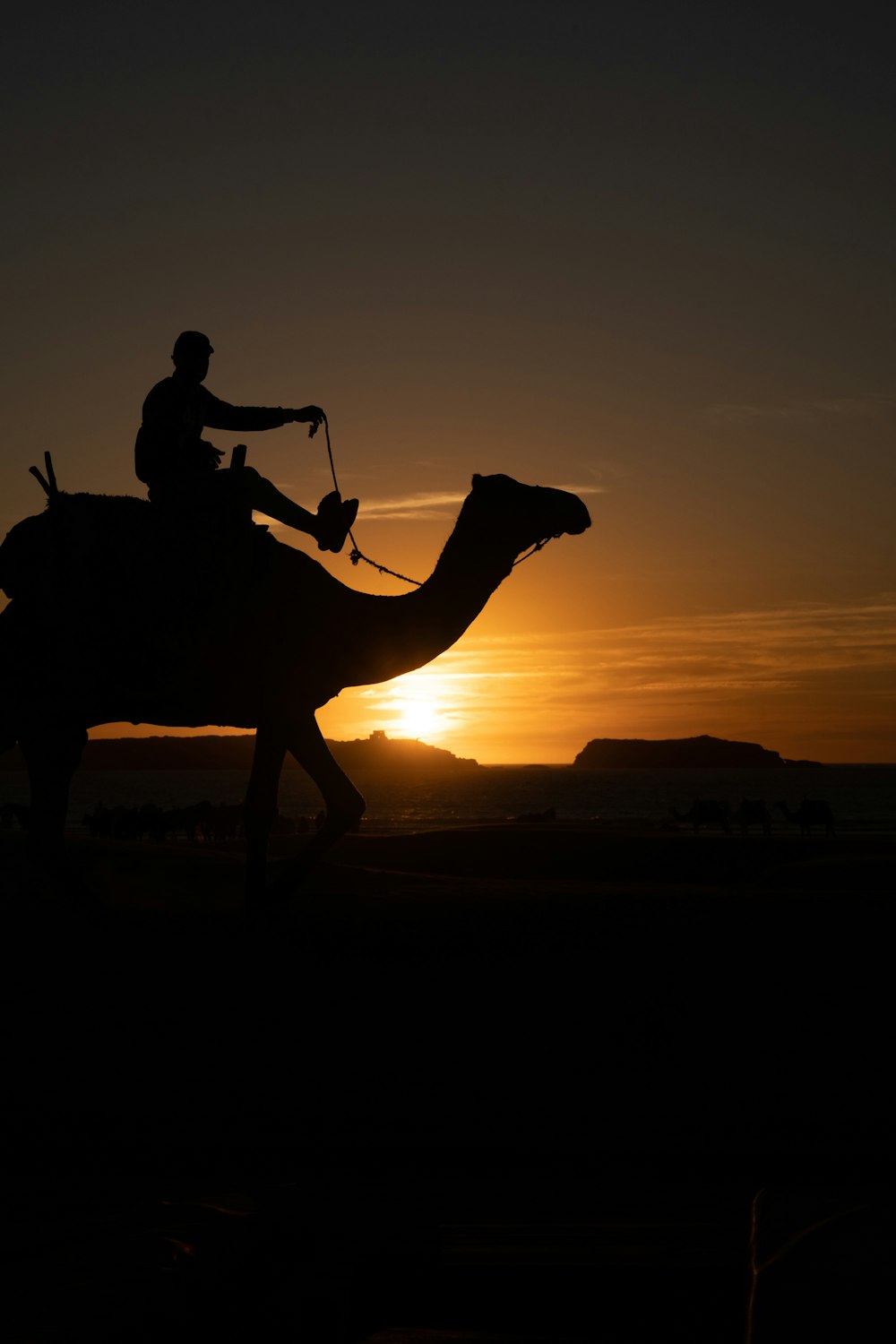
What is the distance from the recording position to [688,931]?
916 cm

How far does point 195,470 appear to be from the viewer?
9547 millimetres

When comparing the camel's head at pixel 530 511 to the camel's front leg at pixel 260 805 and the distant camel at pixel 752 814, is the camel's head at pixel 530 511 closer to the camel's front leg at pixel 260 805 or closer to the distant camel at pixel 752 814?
the camel's front leg at pixel 260 805

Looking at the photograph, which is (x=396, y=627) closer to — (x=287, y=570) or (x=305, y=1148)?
(x=287, y=570)

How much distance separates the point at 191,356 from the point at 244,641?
2183 mm

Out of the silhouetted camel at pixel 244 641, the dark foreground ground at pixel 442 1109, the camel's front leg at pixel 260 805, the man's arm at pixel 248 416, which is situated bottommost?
the dark foreground ground at pixel 442 1109

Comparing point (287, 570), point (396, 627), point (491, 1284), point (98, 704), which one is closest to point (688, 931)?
point (396, 627)

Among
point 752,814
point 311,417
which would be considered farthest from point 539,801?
point 311,417

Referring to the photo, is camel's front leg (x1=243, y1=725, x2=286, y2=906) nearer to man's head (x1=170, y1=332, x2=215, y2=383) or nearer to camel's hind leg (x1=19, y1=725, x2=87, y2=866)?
camel's hind leg (x1=19, y1=725, x2=87, y2=866)

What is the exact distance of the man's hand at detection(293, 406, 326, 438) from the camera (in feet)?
33.7

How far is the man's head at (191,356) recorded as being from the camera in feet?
31.5

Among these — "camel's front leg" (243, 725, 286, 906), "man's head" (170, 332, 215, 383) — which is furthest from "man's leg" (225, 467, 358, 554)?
"camel's front leg" (243, 725, 286, 906)

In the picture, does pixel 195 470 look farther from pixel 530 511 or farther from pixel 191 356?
pixel 530 511

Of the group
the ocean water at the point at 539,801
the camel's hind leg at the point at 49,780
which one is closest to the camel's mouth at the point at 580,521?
the camel's hind leg at the point at 49,780

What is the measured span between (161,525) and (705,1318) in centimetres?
689
